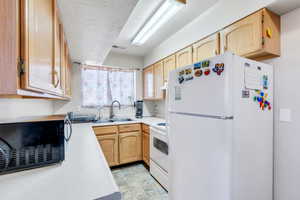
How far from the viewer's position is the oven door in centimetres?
188

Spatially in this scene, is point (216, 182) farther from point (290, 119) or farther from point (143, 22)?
point (143, 22)

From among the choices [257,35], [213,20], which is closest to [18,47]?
[257,35]

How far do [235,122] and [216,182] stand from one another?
19.1 inches

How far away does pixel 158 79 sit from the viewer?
9.16 feet

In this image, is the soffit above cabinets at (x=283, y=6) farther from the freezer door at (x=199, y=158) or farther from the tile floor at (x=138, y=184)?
the tile floor at (x=138, y=184)

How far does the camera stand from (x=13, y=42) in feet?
1.55

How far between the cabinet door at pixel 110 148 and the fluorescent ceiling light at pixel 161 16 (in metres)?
1.80

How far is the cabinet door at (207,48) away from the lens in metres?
1.58

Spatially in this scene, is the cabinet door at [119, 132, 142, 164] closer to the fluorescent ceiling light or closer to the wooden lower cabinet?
the wooden lower cabinet

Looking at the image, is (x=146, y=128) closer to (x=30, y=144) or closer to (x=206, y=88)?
(x=206, y=88)

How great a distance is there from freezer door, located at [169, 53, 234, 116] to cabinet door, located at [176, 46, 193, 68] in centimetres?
62

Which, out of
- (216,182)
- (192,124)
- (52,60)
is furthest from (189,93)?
(52,60)

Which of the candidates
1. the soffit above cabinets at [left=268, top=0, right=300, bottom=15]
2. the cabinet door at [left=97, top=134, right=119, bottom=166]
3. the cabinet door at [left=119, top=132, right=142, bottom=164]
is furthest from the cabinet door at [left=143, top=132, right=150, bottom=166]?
the soffit above cabinets at [left=268, top=0, right=300, bottom=15]

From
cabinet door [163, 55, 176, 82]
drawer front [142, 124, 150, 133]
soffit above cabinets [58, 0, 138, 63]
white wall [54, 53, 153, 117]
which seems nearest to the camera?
soffit above cabinets [58, 0, 138, 63]
